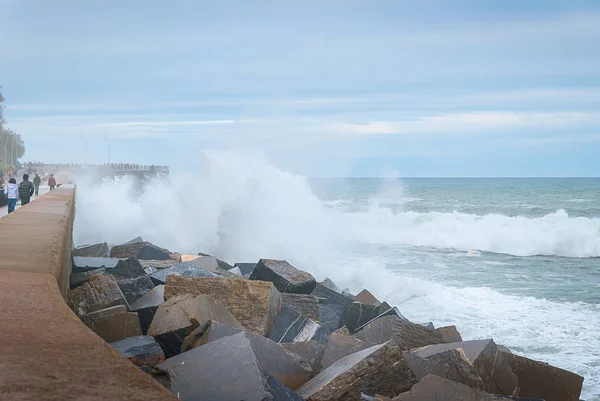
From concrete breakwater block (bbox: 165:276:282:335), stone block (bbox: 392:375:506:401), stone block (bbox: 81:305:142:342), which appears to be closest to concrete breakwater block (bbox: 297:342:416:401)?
stone block (bbox: 392:375:506:401)

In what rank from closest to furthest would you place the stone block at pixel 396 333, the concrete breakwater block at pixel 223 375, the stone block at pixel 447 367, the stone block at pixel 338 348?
the concrete breakwater block at pixel 223 375
the stone block at pixel 447 367
the stone block at pixel 338 348
the stone block at pixel 396 333

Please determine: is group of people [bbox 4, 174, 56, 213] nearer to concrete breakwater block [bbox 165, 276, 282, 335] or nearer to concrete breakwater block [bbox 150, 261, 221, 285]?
concrete breakwater block [bbox 150, 261, 221, 285]

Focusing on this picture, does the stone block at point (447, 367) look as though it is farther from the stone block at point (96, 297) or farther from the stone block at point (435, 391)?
the stone block at point (96, 297)

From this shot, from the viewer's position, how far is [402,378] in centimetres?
457

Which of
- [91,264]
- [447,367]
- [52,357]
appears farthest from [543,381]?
[91,264]

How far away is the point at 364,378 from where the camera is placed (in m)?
4.39

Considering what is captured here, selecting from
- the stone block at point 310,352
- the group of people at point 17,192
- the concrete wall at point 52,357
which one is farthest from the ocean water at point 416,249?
the concrete wall at point 52,357

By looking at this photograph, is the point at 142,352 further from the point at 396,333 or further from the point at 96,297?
the point at 396,333

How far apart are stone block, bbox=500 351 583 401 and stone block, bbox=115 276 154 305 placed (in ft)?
11.0

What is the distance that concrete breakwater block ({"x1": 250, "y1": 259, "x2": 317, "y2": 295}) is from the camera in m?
8.23

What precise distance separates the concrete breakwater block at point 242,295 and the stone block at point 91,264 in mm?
2655

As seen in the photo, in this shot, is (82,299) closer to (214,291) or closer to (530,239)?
(214,291)

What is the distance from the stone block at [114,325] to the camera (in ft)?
16.9

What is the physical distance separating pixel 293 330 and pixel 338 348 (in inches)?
43.2
